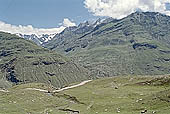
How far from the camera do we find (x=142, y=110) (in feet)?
215

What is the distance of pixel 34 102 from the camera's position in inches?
3944

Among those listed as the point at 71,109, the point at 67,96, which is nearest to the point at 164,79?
the point at 67,96

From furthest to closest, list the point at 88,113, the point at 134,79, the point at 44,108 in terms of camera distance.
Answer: the point at 134,79 < the point at 44,108 < the point at 88,113

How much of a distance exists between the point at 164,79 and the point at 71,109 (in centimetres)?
5119

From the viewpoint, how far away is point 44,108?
90312 millimetres

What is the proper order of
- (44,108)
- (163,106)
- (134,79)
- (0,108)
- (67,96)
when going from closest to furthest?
(163,106)
(0,108)
(44,108)
(67,96)
(134,79)

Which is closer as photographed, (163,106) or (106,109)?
(163,106)

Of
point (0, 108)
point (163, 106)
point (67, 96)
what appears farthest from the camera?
point (67, 96)

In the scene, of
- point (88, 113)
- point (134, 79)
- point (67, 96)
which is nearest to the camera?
point (88, 113)

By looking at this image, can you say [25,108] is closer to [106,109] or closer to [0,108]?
[0,108]

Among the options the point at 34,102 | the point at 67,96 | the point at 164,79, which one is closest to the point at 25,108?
the point at 34,102

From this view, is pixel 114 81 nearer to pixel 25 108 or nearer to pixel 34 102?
pixel 34 102

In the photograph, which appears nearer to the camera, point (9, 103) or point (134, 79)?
point (9, 103)

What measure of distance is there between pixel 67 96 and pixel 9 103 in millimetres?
31095
